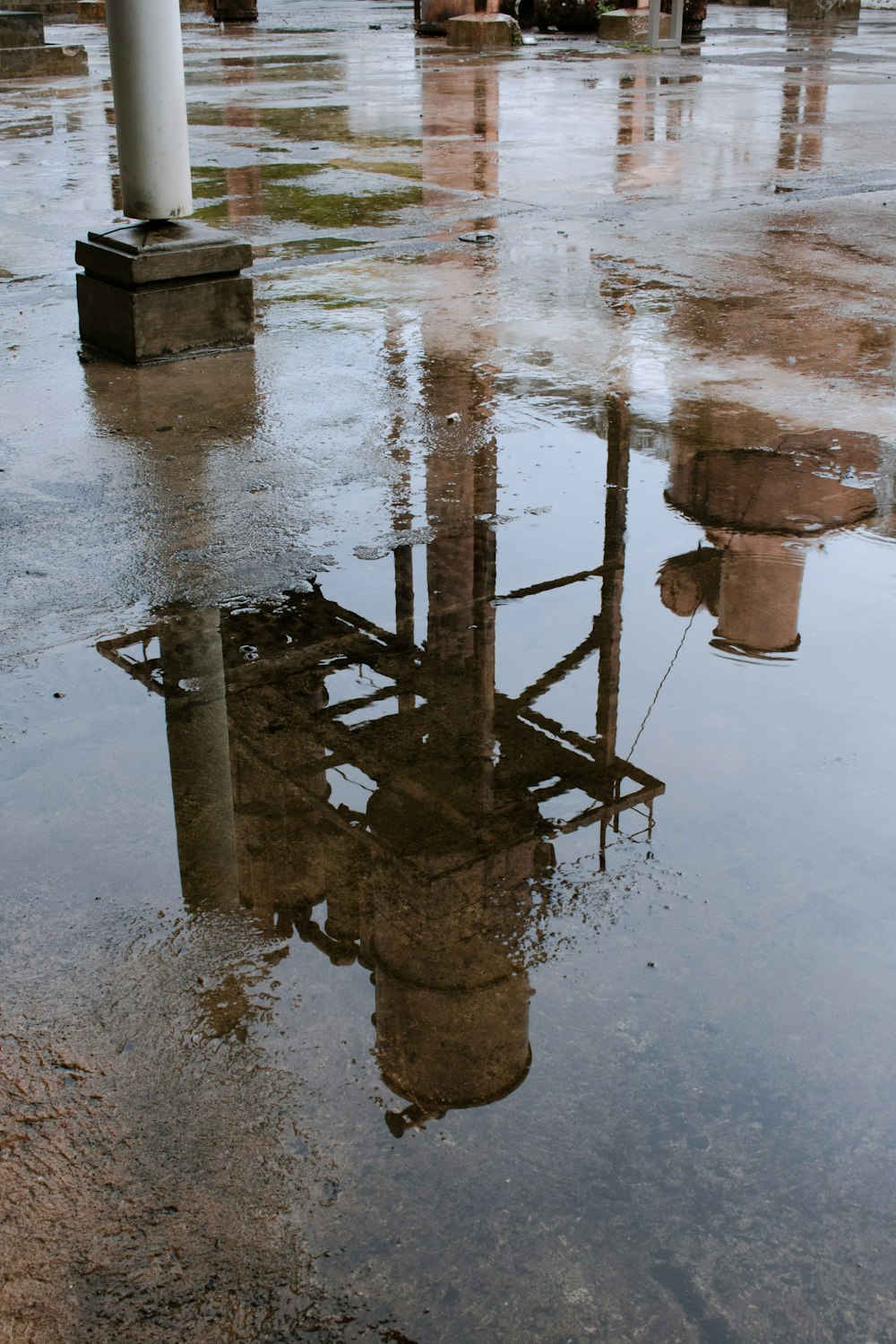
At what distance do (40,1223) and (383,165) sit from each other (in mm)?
11338

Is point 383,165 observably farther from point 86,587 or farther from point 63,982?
point 63,982

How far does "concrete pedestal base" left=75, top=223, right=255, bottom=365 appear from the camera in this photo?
6.11 metres

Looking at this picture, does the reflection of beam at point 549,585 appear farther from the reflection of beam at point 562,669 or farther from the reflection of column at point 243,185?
the reflection of column at point 243,185

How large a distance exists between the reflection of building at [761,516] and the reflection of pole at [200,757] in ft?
4.65

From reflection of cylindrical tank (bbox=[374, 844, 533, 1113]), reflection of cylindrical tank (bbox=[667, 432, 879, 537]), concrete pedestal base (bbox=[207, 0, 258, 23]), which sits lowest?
reflection of cylindrical tank (bbox=[374, 844, 533, 1113])

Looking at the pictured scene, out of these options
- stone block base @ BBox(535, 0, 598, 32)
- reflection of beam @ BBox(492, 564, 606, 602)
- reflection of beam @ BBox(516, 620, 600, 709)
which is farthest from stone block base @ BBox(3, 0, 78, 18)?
reflection of beam @ BBox(516, 620, 600, 709)

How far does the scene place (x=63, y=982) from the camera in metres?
2.54

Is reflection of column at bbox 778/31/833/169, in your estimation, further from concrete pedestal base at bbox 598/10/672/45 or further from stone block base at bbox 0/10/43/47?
stone block base at bbox 0/10/43/47

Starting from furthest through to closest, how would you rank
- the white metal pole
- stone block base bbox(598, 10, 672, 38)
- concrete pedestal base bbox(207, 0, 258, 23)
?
1. concrete pedestal base bbox(207, 0, 258, 23)
2. stone block base bbox(598, 10, 672, 38)
3. the white metal pole

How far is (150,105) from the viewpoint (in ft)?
19.4

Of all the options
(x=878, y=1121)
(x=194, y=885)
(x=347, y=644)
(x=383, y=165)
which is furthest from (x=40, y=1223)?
(x=383, y=165)

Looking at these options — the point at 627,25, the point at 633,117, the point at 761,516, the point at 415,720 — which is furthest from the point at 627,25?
the point at 415,720

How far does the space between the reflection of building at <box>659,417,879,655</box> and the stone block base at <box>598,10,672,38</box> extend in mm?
23571

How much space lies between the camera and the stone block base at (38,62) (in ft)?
69.7
